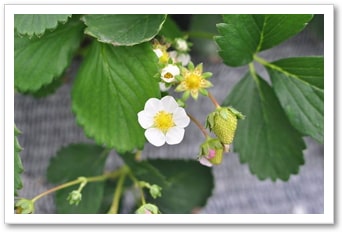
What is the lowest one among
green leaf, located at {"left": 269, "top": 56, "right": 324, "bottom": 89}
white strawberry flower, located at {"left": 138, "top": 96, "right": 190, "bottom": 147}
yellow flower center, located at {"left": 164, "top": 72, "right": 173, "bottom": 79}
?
white strawberry flower, located at {"left": 138, "top": 96, "right": 190, "bottom": 147}

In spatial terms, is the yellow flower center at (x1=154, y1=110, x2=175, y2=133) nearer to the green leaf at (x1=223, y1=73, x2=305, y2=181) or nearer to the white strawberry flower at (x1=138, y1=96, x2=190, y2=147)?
the white strawberry flower at (x1=138, y1=96, x2=190, y2=147)

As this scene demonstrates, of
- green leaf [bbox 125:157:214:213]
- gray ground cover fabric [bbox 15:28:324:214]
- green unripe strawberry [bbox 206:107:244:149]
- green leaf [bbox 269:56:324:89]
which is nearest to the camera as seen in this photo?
green unripe strawberry [bbox 206:107:244:149]

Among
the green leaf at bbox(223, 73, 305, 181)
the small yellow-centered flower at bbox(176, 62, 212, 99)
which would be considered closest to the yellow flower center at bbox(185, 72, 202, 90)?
the small yellow-centered flower at bbox(176, 62, 212, 99)

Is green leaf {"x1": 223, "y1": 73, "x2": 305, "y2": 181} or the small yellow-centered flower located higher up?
the small yellow-centered flower

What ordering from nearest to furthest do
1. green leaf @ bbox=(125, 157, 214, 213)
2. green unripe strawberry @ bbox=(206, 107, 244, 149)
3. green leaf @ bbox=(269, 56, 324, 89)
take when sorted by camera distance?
green unripe strawberry @ bbox=(206, 107, 244, 149) < green leaf @ bbox=(269, 56, 324, 89) < green leaf @ bbox=(125, 157, 214, 213)

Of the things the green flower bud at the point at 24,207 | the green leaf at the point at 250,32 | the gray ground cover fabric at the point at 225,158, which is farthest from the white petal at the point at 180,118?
the gray ground cover fabric at the point at 225,158

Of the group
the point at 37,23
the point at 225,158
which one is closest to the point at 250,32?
the point at 37,23

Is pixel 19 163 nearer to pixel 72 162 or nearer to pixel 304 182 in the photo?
pixel 72 162
